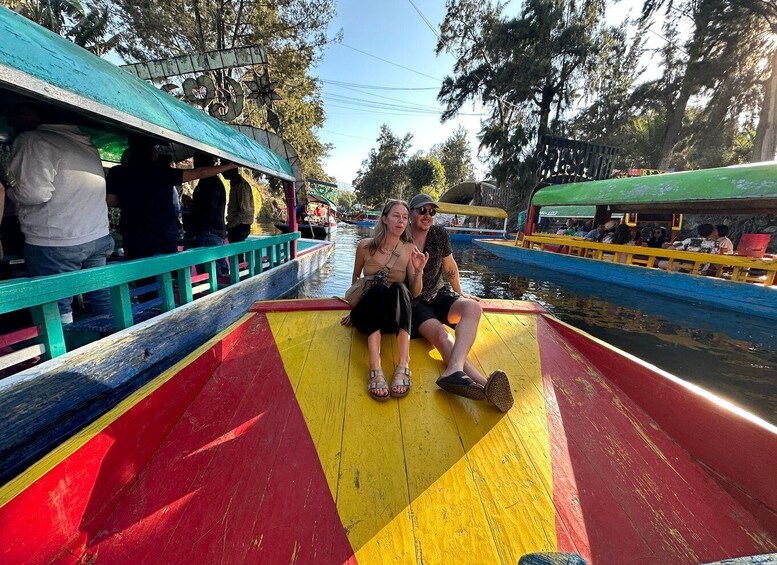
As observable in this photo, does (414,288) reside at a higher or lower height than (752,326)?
higher

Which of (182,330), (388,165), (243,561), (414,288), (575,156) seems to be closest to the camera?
(243,561)

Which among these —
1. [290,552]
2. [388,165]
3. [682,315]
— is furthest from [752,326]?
[388,165]

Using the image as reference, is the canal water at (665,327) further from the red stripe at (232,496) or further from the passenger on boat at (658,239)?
the red stripe at (232,496)

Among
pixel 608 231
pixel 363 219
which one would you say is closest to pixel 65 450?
pixel 608 231

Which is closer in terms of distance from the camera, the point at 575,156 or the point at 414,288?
the point at 414,288

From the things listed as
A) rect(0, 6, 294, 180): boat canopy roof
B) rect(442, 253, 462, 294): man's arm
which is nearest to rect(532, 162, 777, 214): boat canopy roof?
rect(442, 253, 462, 294): man's arm

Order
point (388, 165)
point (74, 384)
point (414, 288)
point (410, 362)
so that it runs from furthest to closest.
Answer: point (388, 165)
point (414, 288)
point (410, 362)
point (74, 384)

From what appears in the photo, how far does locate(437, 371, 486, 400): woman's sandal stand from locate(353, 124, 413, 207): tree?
3925cm

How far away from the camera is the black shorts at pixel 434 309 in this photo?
268 cm

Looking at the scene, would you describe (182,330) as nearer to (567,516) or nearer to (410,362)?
(410,362)

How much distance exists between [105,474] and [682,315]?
864cm

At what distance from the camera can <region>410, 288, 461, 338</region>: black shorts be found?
8.80ft

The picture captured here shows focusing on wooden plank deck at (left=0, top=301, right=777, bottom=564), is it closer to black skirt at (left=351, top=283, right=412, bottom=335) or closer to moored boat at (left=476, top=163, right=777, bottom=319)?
black skirt at (left=351, top=283, right=412, bottom=335)

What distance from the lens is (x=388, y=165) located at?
40500 millimetres
